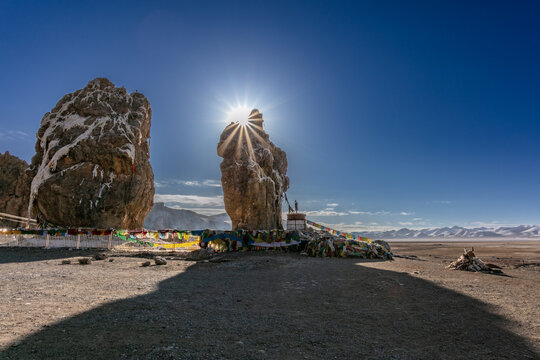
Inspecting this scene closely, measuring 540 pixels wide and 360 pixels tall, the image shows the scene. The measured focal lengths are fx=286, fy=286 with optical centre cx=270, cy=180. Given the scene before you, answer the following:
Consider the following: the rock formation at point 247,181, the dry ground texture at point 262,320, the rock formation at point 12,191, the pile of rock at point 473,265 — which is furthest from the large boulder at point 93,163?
the pile of rock at point 473,265

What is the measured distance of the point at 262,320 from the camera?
4855 millimetres

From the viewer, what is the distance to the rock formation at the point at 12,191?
47688 millimetres

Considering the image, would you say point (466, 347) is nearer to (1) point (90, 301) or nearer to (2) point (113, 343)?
(2) point (113, 343)

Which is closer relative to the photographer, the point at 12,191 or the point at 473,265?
the point at 473,265

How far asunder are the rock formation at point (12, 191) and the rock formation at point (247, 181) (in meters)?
34.8

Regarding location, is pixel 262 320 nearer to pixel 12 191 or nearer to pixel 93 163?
pixel 93 163

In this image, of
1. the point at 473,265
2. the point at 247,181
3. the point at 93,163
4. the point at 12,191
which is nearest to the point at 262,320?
the point at 473,265

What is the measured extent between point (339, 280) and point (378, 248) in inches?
412

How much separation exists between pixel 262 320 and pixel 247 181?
33.0 meters

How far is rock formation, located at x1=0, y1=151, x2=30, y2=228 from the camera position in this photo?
4769 cm

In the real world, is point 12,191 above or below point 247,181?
below

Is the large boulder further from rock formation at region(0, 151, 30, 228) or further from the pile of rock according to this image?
the pile of rock

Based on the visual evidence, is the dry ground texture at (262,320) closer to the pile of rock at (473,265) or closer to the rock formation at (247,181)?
the pile of rock at (473,265)

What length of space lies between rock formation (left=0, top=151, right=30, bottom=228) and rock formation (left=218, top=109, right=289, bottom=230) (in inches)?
1371
